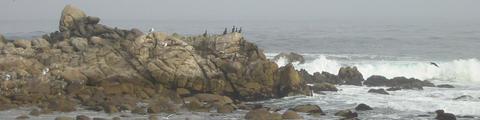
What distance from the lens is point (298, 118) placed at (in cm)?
2928

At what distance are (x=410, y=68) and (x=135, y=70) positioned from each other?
27331mm

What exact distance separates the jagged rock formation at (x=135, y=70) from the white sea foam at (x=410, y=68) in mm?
17523

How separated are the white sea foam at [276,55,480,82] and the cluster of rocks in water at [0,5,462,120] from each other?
15.5 metres

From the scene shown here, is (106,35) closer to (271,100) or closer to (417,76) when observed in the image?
(271,100)

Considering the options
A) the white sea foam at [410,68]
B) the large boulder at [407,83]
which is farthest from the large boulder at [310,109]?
the white sea foam at [410,68]

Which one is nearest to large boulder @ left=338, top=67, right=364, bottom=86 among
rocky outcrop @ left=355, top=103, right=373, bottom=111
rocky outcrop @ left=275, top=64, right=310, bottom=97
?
rocky outcrop @ left=275, top=64, right=310, bottom=97

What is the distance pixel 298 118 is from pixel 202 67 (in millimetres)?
9224

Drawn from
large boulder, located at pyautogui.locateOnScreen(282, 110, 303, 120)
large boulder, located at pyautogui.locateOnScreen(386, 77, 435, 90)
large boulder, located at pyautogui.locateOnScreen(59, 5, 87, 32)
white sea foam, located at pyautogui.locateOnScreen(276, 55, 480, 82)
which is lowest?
large boulder, located at pyautogui.locateOnScreen(282, 110, 303, 120)

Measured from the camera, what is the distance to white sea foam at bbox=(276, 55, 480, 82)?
50.7 meters

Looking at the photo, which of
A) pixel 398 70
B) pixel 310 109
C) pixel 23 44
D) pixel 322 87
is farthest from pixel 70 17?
pixel 398 70

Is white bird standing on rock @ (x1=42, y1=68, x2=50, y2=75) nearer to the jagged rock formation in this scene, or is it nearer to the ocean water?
the jagged rock formation

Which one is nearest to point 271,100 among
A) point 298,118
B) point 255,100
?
point 255,100

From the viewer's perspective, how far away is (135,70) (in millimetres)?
36375

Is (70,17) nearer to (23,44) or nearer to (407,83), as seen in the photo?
(23,44)
